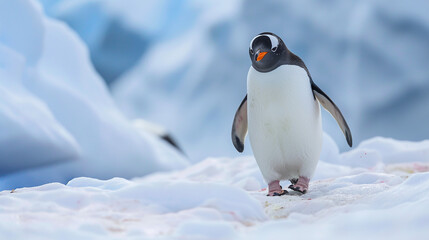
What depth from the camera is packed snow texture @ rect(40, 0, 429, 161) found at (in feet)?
20.7

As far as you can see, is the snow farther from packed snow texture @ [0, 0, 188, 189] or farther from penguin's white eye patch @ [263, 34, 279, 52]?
penguin's white eye patch @ [263, 34, 279, 52]

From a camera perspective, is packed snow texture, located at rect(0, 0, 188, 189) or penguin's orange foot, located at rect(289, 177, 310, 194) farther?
packed snow texture, located at rect(0, 0, 188, 189)

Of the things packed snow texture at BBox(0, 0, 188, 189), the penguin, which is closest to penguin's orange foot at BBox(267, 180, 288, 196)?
the penguin

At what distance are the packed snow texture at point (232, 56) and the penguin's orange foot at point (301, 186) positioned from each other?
16.1 ft

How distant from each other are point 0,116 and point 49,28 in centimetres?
188

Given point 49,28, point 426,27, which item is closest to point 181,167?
point 49,28

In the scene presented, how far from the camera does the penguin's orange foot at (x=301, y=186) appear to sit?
66.9 inches

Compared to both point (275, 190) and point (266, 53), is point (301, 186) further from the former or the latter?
point (266, 53)

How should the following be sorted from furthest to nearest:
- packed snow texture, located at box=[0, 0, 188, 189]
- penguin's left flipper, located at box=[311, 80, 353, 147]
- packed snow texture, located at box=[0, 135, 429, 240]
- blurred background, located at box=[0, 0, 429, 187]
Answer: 1. blurred background, located at box=[0, 0, 429, 187]
2. packed snow texture, located at box=[0, 0, 188, 189]
3. penguin's left flipper, located at box=[311, 80, 353, 147]
4. packed snow texture, located at box=[0, 135, 429, 240]

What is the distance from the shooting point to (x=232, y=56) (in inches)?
312

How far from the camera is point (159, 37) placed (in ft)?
33.7

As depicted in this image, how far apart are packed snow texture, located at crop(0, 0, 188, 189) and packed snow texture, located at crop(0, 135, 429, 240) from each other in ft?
5.06

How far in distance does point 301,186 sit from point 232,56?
636 cm

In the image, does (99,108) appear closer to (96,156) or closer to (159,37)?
(96,156)
